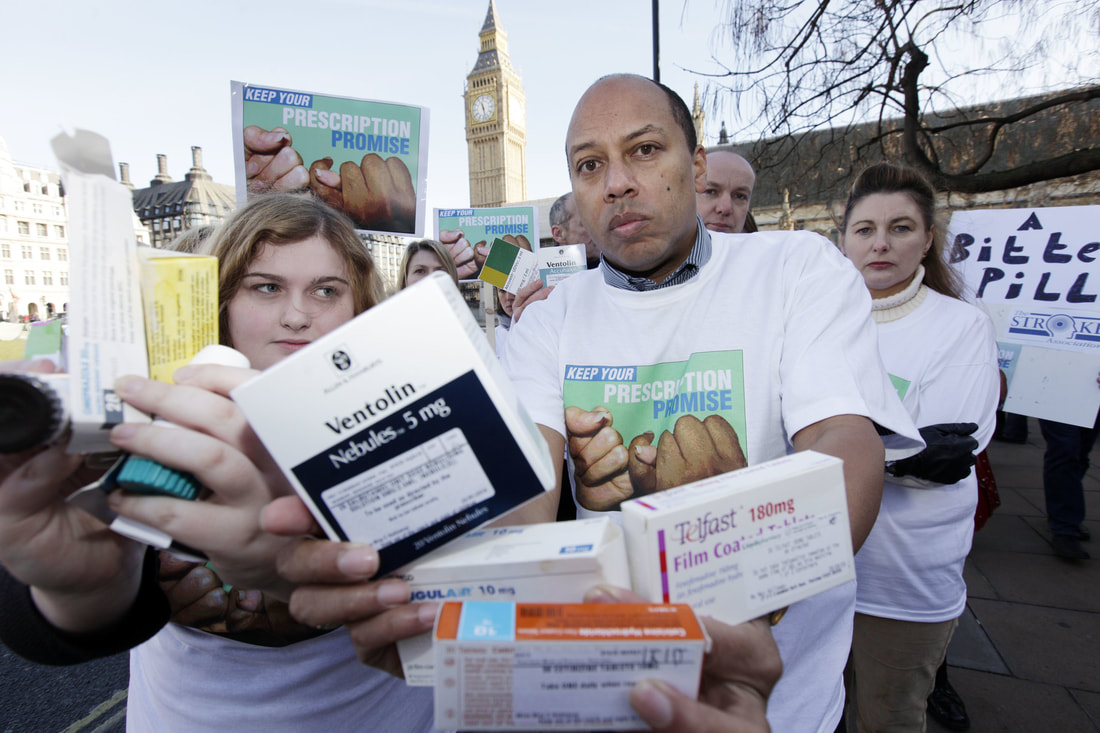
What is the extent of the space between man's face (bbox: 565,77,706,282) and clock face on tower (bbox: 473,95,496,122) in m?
88.2

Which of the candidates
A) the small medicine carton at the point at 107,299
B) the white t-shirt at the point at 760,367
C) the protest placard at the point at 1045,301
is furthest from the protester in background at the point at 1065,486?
the small medicine carton at the point at 107,299

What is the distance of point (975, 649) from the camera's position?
11.2 ft

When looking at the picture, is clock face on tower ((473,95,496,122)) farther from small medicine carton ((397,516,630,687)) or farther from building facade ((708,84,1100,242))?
small medicine carton ((397,516,630,687))

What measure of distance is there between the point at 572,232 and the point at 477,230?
1.27 m

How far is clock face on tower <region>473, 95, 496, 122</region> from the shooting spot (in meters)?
82.4

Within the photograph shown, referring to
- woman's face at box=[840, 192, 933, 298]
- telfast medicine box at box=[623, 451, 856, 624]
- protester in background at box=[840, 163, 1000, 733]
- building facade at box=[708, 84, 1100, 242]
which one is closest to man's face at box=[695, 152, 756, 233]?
woman's face at box=[840, 192, 933, 298]

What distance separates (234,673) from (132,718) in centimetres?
49

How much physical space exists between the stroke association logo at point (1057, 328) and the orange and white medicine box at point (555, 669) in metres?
4.18

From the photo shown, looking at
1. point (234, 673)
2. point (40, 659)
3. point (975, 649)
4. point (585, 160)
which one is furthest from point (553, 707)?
point (975, 649)

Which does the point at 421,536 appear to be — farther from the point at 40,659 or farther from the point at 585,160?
the point at 585,160

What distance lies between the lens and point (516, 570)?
0.77 m

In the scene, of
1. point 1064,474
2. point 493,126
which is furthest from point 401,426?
point 493,126

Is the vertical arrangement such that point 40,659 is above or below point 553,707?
below

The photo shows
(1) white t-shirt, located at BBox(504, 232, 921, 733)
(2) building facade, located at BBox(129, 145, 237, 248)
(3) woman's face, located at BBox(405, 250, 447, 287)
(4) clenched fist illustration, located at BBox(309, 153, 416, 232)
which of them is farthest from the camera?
(2) building facade, located at BBox(129, 145, 237, 248)
